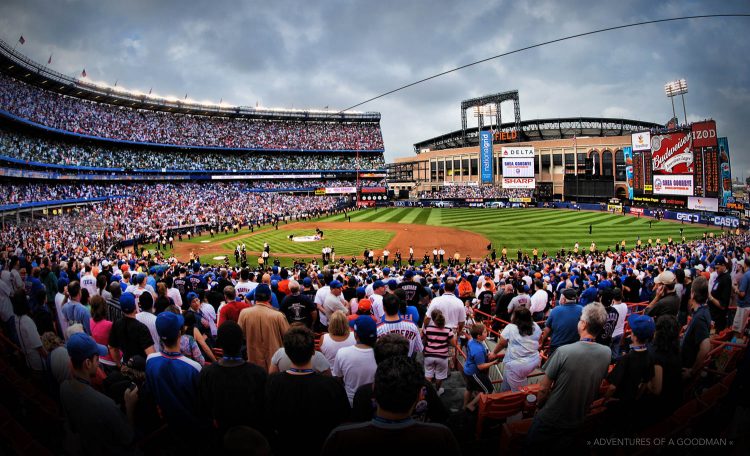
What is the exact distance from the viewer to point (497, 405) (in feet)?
14.7

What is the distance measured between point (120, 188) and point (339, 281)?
59298 millimetres

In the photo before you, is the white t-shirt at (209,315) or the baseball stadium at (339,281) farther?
the white t-shirt at (209,315)

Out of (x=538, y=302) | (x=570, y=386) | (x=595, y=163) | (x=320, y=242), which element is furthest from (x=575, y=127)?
(x=570, y=386)

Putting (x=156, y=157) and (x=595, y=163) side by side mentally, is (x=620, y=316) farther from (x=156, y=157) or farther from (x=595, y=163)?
→ (x=595, y=163)

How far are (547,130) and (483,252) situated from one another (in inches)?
2977

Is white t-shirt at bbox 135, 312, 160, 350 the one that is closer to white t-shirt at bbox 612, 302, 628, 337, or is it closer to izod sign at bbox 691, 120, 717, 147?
white t-shirt at bbox 612, 302, 628, 337

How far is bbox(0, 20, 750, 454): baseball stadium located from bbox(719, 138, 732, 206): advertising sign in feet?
0.86

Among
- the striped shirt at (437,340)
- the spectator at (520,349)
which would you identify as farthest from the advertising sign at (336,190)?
the spectator at (520,349)

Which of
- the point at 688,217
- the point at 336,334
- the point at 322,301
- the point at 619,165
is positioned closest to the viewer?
the point at 336,334

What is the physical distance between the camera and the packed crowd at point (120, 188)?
35.8 m

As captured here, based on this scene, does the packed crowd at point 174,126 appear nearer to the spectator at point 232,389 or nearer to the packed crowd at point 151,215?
the packed crowd at point 151,215

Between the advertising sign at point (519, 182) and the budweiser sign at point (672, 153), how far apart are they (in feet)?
81.7

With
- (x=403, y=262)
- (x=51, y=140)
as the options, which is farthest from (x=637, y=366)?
(x=51, y=140)

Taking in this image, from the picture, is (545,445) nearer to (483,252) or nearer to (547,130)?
(483,252)
